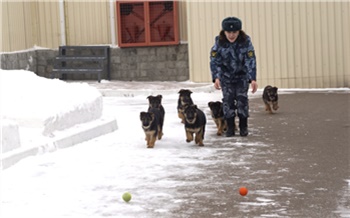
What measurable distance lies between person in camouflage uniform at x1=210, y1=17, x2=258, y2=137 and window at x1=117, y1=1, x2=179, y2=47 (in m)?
8.86

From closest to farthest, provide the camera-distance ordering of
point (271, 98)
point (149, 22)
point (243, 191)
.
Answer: point (243, 191) → point (271, 98) → point (149, 22)

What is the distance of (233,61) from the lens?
12508mm

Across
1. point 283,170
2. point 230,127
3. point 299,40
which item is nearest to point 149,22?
point 299,40

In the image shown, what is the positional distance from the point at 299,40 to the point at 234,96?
7136mm

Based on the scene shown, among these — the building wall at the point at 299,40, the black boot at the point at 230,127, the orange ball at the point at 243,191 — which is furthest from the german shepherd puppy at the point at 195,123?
the building wall at the point at 299,40

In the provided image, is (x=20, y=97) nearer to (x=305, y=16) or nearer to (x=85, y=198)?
(x=85, y=198)

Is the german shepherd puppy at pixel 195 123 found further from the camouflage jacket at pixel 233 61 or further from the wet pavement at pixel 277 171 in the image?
the camouflage jacket at pixel 233 61

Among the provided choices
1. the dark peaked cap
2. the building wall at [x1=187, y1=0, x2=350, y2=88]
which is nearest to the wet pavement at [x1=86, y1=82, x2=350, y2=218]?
the dark peaked cap

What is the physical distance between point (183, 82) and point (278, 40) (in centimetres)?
256

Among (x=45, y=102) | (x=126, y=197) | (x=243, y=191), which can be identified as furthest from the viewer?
(x=45, y=102)

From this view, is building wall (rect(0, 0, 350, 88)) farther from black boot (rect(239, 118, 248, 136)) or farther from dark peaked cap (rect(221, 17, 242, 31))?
dark peaked cap (rect(221, 17, 242, 31))

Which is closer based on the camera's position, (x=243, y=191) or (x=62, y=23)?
(x=243, y=191)

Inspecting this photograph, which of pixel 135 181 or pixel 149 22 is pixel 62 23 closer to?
pixel 149 22

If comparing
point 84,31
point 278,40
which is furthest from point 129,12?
point 278,40
